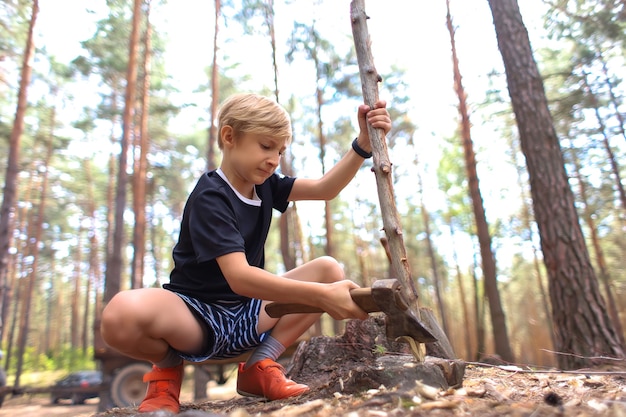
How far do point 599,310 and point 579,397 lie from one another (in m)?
2.34

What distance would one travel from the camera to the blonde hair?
2.12 meters

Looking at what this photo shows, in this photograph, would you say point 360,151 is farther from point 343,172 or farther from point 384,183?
point 384,183

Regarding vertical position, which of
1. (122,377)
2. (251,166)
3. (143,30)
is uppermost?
(143,30)

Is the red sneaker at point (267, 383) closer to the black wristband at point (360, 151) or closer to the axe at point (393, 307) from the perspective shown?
the axe at point (393, 307)

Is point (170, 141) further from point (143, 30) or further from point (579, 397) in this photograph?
point (579, 397)

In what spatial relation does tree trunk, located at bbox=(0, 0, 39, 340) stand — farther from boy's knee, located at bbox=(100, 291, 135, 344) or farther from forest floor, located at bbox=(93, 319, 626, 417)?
forest floor, located at bbox=(93, 319, 626, 417)

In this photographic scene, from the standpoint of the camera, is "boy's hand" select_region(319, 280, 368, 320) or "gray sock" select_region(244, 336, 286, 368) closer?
"boy's hand" select_region(319, 280, 368, 320)

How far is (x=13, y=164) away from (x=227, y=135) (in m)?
9.14

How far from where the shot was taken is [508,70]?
4.74 meters

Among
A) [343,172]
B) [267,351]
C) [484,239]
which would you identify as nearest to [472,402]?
[267,351]

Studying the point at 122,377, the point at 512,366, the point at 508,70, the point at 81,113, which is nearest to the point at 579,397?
the point at 512,366

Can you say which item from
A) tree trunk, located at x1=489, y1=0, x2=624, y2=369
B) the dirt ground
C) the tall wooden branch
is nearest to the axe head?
the tall wooden branch

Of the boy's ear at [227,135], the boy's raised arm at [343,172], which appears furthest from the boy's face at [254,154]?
the boy's raised arm at [343,172]

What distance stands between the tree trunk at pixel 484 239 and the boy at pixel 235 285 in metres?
6.42
